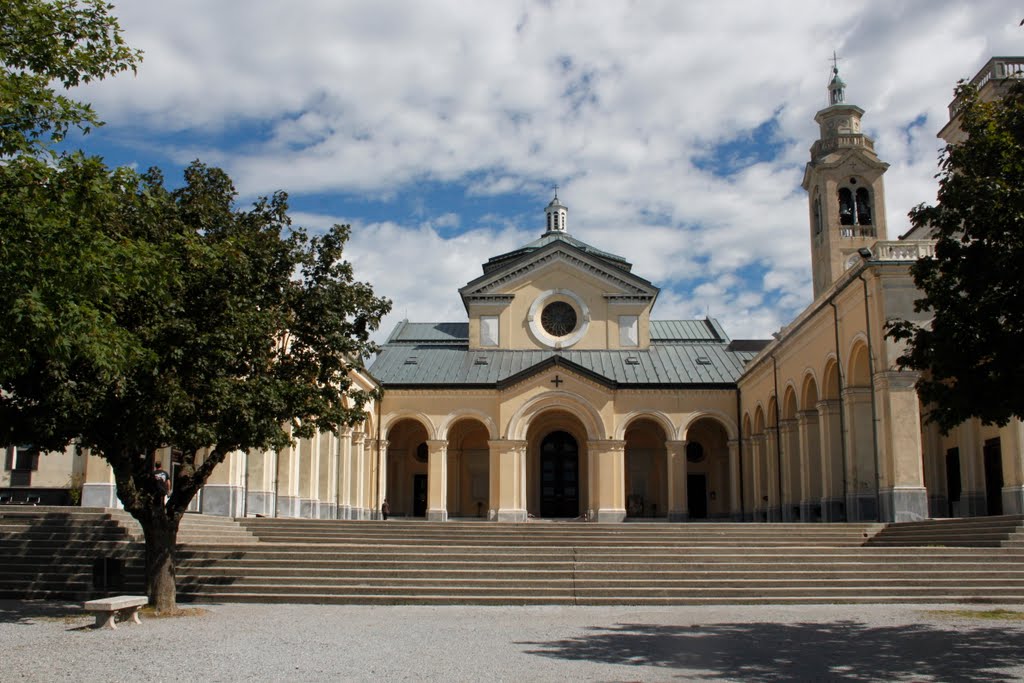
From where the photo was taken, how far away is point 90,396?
1394 centimetres

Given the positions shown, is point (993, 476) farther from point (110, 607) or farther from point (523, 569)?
point (110, 607)

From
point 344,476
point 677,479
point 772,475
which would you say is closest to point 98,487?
point 344,476

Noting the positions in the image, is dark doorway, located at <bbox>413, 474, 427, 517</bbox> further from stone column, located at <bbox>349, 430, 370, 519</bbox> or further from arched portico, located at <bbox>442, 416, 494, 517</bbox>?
stone column, located at <bbox>349, 430, 370, 519</bbox>

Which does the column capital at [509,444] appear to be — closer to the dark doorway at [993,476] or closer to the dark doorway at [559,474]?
the dark doorway at [559,474]

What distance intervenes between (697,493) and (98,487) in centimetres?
2766

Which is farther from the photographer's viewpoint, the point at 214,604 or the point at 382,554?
the point at 382,554

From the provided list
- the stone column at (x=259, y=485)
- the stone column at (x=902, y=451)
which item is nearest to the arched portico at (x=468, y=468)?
the stone column at (x=259, y=485)

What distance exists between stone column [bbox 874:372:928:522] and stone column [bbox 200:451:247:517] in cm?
1702

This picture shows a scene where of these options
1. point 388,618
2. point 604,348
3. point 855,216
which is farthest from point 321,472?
point 855,216

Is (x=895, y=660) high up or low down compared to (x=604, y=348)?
down

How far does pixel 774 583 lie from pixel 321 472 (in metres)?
21.2

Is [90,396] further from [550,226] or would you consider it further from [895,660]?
[550,226]

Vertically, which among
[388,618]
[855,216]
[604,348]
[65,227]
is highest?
[855,216]

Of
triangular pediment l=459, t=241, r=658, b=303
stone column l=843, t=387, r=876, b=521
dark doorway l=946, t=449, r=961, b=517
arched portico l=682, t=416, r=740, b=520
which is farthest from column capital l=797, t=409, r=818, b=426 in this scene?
triangular pediment l=459, t=241, r=658, b=303
